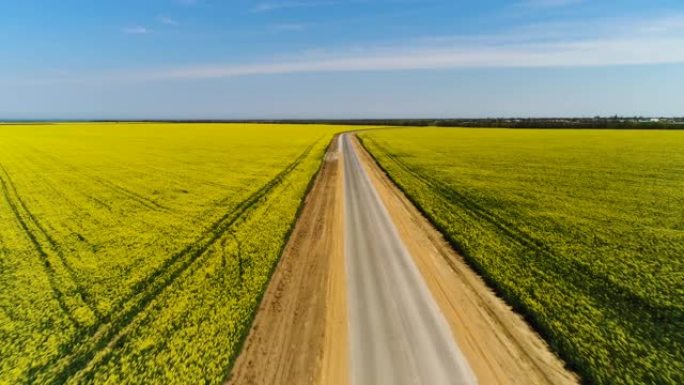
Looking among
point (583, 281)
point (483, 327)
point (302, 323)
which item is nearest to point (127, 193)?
point (302, 323)

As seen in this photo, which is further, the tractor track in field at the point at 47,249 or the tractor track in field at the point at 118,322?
the tractor track in field at the point at 47,249

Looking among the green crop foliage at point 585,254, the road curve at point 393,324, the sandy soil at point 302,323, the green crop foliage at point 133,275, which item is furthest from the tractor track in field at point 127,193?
the green crop foliage at point 585,254

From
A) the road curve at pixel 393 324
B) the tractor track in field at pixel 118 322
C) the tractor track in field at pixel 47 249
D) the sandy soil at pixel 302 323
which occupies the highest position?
the road curve at pixel 393 324

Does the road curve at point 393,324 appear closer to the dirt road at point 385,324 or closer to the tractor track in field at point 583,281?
the dirt road at point 385,324

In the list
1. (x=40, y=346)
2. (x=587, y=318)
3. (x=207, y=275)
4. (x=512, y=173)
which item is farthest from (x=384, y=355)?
(x=512, y=173)

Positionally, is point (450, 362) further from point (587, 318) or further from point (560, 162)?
point (560, 162)

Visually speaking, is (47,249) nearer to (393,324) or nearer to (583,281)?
(393,324)

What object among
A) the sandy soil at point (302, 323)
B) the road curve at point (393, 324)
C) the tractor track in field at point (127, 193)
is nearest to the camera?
the road curve at point (393, 324)
